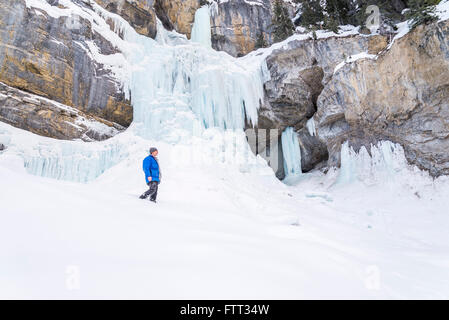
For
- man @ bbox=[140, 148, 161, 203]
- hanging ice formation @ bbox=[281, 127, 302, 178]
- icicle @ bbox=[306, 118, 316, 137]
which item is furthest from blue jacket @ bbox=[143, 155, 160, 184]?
hanging ice formation @ bbox=[281, 127, 302, 178]

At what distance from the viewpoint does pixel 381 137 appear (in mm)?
11359

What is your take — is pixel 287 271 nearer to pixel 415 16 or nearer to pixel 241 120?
pixel 415 16

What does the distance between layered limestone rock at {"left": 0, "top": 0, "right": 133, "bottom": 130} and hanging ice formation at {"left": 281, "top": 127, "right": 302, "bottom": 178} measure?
1021 centimetres

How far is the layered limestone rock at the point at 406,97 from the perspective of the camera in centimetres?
918

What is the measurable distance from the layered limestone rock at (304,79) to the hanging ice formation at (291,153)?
1.25ft

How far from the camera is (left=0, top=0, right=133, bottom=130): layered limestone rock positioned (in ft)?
35.1

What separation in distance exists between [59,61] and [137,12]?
748cm

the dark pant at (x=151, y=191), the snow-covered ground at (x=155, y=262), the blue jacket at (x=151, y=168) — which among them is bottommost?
the snow-covered ground at (x=155, y=262)

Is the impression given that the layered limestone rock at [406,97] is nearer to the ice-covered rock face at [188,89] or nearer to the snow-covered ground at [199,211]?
the snow-covered ground at [199,211]

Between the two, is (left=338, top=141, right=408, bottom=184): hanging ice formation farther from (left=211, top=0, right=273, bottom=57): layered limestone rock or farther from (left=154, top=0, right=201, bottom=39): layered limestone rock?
(left=154, top=0, right=201, bottom=39): layered limestone rock

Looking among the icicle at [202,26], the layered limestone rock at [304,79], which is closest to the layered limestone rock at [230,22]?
the icicle at [202,26]

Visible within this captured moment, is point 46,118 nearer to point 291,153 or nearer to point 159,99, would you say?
point 159,99
